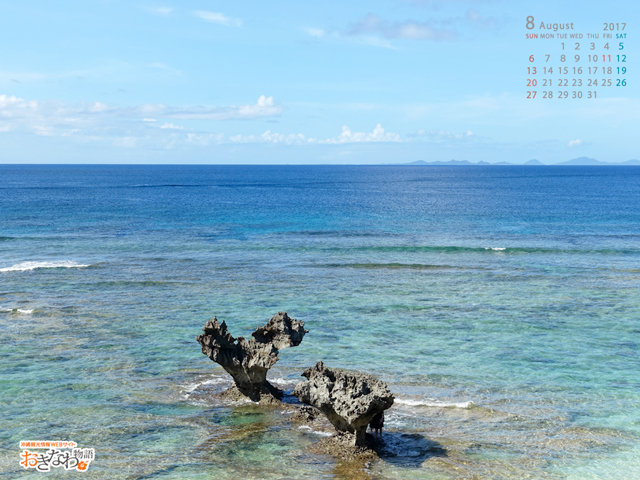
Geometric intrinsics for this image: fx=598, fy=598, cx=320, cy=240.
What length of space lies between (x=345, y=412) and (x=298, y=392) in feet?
5.21

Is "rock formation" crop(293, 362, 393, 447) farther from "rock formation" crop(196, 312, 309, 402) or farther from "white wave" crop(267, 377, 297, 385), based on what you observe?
"white wave" crop(267, 377, 297, 385)

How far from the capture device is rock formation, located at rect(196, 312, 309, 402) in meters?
21.0

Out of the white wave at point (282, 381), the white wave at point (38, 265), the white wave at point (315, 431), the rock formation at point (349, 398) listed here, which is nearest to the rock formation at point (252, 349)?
the white wave at point (282, 381)

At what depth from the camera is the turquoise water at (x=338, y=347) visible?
17750 millimetres

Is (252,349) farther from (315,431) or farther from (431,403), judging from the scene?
(431,403)

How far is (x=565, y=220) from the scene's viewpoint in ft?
275

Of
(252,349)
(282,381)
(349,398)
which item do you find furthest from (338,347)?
(349,398)

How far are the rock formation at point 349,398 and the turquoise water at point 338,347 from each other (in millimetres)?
1168

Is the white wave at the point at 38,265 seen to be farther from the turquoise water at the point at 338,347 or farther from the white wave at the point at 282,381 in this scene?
the white wave at the point at 282,381

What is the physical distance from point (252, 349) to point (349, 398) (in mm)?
5334

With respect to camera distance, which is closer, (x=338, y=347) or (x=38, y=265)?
(x=338, y=347)

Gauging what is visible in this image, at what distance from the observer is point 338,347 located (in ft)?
93.8

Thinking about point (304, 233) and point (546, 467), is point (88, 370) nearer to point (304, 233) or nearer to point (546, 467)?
point (546, 467)

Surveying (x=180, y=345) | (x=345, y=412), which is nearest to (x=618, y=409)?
(x=345, y=412)
